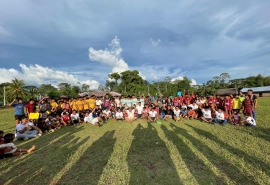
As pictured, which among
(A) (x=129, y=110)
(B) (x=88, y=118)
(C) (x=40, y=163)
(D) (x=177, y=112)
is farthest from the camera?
(A) (x=129, y=110)

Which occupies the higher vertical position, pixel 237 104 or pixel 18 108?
pixel 18 108

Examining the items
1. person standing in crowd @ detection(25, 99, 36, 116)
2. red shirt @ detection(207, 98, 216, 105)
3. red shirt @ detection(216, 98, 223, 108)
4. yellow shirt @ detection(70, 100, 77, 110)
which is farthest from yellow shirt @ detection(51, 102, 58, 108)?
red shirt @ detection(216, 98, 223, 108)

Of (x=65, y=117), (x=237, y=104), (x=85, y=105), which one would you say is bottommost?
(x=65, y=117)

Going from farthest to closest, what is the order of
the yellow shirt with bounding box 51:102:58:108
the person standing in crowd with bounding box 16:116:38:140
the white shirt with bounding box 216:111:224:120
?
1. the yellow shirt with bounding box 51:102:58:108
2. the white shirt with bounding box 216:111:224:120
3. the person standing in crowd with bounding box 16:116:38:140

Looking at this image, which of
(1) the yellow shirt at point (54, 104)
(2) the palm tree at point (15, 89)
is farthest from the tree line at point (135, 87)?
(1) the yellow shirt at point (54, 104)

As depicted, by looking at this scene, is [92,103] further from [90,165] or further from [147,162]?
[147,162]

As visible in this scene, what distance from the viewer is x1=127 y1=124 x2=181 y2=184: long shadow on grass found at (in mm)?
3615

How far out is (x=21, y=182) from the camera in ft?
12.1

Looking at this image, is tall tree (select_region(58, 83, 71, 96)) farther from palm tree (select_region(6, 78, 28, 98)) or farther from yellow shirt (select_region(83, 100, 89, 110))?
yellow shirt (select_region(83, 100, 89, 110))

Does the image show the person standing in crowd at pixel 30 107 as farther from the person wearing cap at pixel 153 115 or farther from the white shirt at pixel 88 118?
the person wearing cap at pixel 153 115

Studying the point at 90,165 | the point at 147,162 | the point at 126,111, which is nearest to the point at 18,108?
the point at 126,111

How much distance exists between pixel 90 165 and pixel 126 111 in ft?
25.0

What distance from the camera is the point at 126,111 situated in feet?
39.3

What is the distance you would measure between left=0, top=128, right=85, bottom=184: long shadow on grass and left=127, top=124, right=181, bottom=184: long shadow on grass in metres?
2.03
